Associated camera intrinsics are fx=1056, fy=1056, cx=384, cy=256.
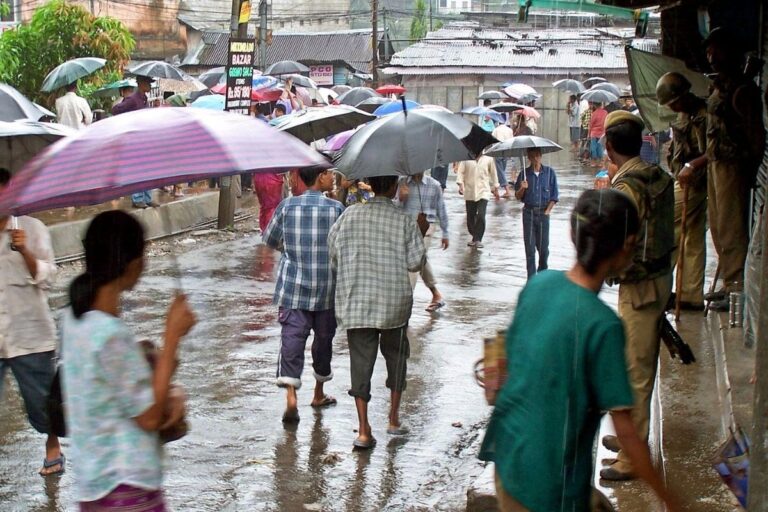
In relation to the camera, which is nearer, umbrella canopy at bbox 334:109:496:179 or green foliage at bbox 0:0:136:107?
umbrella canopy at bbox 334:109:496:179

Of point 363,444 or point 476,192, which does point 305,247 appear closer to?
point 363,444

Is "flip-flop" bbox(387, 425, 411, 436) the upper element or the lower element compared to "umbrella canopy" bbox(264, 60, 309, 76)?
lower

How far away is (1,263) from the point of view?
566cm

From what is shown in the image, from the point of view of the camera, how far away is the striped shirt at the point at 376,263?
6.29m

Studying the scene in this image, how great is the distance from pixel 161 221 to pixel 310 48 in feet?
113

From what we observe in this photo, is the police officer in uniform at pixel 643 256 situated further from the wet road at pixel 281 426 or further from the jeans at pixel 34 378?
the jeans at pixel 34 378

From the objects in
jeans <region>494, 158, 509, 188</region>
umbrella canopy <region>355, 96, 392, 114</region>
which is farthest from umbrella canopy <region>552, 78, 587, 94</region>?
umbrella canopy <region>355, 96, 392, 114</region>

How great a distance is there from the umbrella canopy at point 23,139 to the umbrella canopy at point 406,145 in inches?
69.4

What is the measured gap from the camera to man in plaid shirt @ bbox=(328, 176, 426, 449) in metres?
6.29

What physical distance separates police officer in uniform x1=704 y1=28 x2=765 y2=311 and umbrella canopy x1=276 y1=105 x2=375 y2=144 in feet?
8.98

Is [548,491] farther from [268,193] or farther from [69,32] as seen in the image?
[69,32]

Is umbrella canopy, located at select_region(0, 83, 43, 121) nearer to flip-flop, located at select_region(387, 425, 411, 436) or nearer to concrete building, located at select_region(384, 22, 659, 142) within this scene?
flip-flop, located at select_region(387, 425, 411, 436)

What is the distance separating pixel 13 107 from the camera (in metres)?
7.13

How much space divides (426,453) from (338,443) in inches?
22.3
